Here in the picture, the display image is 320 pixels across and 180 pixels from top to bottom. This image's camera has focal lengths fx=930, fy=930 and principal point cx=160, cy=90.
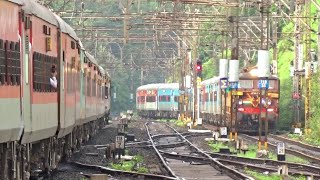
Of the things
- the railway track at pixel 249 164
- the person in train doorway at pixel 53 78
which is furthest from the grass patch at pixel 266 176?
the person in train doorway at pixel 53 78

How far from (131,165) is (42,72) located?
897 centimetres

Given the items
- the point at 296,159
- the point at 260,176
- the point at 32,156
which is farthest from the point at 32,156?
the point at 296,159

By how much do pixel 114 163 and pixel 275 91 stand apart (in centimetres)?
2126

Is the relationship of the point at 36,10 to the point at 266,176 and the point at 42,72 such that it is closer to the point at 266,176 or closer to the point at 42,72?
the point at 42,72

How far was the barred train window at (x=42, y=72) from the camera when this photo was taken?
48.8ft

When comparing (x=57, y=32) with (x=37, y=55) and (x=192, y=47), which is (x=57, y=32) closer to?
(x=37, y=55)

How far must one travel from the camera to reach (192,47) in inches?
2190

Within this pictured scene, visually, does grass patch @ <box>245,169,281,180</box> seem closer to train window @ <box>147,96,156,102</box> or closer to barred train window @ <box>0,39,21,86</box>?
barred train window @ <box>0,39,21,86</box>

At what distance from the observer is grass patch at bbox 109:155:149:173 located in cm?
2291

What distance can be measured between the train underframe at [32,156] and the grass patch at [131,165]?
131cm

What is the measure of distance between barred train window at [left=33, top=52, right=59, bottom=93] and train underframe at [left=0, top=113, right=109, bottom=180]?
3.19 feet

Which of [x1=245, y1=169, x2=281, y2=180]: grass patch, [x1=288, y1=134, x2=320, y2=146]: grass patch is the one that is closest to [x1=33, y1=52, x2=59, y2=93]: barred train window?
[x1=245, y1=169, x2=281, y2=180]: grass patch

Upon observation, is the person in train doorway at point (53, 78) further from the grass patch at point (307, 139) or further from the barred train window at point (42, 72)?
the grass patch at point (307, 139)

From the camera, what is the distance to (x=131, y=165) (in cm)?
2430
